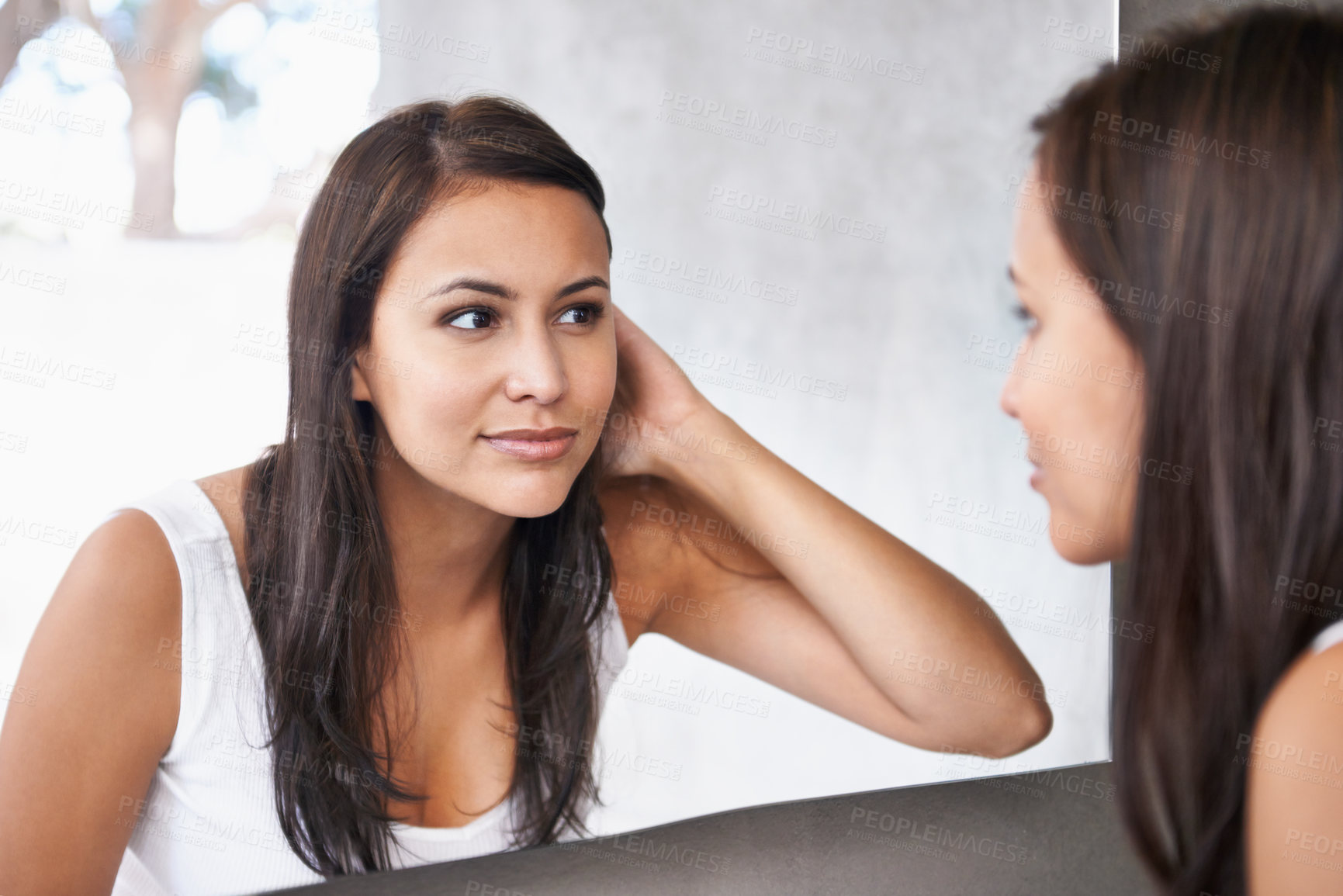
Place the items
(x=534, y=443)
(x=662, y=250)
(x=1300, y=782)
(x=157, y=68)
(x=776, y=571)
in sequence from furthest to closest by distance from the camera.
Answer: (x=776, y=571) → (x=662, y=250) → (x=534, y=443) → (x=157, y=68) → (x=1300, y=782)

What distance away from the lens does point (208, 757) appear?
971mm

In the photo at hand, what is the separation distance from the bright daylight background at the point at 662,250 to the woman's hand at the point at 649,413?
24 millimetres

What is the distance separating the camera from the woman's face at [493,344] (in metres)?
0.97

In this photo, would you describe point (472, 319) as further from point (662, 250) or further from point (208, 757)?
point (208, 757)

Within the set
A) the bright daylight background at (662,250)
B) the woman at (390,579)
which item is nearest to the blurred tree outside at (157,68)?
the bright daylight background at (662,250)

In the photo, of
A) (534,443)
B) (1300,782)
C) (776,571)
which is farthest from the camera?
(776,571)

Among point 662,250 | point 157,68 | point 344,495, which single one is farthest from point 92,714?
point 662,250

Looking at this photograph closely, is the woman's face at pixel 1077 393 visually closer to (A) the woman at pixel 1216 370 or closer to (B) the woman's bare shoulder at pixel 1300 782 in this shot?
(A) the woman at pixel 1216 370

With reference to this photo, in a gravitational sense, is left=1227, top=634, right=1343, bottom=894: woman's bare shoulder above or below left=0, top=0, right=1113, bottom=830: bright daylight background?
below

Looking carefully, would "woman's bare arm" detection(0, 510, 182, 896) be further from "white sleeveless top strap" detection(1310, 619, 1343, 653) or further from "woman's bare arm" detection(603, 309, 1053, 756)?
"white sleeveless top strap" detection(1310, 619, 1343, 653)

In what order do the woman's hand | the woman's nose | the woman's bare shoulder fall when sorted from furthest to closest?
the woman's hand, the woman's nose, the woman's bare shoulder

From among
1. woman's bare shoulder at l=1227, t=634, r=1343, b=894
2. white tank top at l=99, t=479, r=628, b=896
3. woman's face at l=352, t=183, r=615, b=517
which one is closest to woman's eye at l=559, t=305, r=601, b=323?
woman's face at l=352, t=183, r=615, b=517

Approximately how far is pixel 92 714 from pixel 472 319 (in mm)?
499

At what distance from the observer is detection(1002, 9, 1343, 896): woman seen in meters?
0.78
